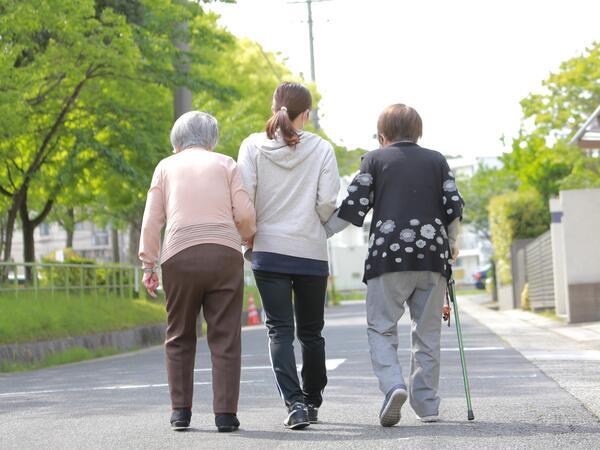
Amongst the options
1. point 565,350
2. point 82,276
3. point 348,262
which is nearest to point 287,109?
point 565,350

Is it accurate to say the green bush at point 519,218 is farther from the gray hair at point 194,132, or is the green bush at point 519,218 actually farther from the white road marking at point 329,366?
the gray hair at point 194,132

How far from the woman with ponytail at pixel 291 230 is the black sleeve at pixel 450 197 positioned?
0.54 meters

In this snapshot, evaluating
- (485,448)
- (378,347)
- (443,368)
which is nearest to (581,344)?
(443,368)

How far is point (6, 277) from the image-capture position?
669 inches

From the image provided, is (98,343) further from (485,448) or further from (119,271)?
(485,448)

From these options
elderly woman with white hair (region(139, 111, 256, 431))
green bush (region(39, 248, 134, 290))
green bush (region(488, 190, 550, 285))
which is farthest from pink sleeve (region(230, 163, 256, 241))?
green bush (region(488, 190, 550, 285))

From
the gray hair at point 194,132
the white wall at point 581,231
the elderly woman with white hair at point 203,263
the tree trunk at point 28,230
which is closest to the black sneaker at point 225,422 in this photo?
the elderly woman with white hair at point 203,263

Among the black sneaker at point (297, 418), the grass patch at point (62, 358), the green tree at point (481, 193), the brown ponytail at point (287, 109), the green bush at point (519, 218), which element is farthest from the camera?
the green tree at point (481, 193)

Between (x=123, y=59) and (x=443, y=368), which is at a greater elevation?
(x=123, y=59)

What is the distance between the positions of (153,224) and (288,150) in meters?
0.77

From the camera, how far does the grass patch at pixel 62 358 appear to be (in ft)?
48.8

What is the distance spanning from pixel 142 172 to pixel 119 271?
6.18ft

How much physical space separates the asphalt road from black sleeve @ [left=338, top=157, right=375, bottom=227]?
3.41ft

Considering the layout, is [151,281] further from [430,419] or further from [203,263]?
→ [430,419]
